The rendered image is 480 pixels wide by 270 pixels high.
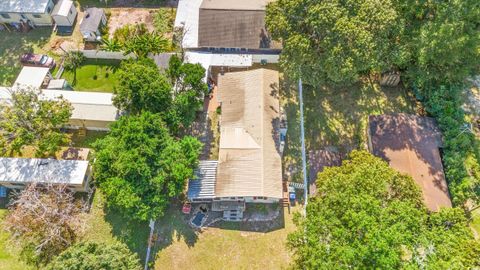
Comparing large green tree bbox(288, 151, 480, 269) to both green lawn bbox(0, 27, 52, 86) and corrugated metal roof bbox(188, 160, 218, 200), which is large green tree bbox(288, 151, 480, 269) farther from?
green lawn bbox(0, 27, 52, 86)

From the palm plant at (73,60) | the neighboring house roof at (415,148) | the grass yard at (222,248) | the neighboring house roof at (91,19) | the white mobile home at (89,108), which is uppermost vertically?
the neighboring house roof at (91,19)

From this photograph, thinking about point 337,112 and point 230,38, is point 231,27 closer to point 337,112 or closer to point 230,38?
point 230,38

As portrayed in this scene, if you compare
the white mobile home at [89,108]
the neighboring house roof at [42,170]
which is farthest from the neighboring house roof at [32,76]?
the neighboring house roof at [42,170]

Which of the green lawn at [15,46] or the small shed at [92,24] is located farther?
the small shed at [92,24]

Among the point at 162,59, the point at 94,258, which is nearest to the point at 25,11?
the point at 162,59

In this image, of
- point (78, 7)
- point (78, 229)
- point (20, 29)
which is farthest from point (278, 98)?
point (20, 29)

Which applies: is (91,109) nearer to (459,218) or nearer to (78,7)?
(78,7)

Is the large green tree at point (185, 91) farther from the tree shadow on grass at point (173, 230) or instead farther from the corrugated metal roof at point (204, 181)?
the tree shadow on grass at point (173, 230)
